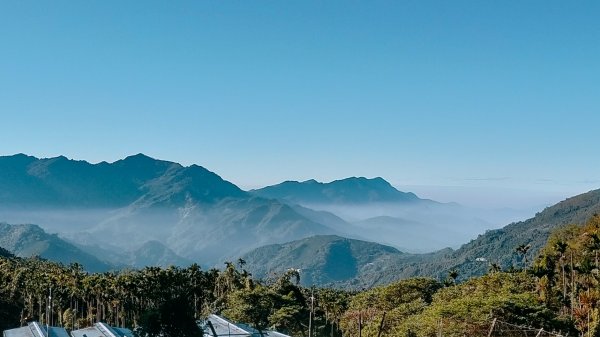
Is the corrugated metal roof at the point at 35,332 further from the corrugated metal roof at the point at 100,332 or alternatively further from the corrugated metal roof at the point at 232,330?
the corrugated metal roof at the point at 232,330

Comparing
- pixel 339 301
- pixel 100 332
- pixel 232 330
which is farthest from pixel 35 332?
pixel 339 301

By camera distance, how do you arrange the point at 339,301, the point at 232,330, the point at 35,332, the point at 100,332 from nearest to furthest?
1. the point at 232,330
2. the point at 100,332
3. the point at 35,332
4. the point at 339,301

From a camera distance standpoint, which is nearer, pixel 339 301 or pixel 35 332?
pixel 35 332

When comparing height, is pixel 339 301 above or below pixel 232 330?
below

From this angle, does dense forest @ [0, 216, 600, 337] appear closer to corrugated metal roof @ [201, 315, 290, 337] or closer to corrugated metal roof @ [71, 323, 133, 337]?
corrugated metal roof @ [201, 315, 290, 337]

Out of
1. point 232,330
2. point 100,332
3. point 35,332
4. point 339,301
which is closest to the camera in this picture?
point 232,330

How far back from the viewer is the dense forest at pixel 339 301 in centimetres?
4206

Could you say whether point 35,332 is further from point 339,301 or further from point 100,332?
point 339,301

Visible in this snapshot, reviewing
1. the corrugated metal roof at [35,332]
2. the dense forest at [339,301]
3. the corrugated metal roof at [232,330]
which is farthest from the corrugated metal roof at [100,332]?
the corrugated metal roof at [232,330]

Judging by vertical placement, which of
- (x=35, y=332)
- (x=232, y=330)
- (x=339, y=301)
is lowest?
(x=339, y=301)

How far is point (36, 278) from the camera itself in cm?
9656

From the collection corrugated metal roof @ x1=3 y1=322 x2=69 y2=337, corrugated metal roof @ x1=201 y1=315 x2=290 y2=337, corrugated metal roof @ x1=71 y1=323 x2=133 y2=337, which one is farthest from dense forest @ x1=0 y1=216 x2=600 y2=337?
corrugated metal roof @ x1=71 y1=323 x2=133 y2=337

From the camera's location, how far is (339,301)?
8950 centimetres

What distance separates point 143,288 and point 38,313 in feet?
73.4
